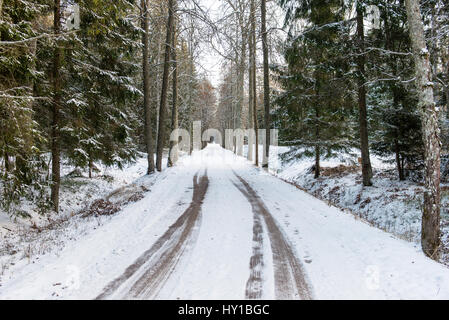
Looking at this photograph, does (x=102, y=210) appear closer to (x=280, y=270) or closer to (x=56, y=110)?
(x=56, y=110)

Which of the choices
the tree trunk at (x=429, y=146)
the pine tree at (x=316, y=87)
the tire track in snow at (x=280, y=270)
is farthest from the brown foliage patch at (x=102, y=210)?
the pine tree at (x=316, y=87)

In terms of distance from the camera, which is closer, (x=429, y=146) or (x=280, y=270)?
(x=280, y=270)

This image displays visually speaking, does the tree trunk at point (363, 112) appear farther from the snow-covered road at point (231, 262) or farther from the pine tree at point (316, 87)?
the snow-covered road at point (231, 262)

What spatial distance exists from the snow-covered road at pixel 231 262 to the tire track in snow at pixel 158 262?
0.01 meters

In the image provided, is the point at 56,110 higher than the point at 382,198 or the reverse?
higher

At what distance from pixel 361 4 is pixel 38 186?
1150 centimetres

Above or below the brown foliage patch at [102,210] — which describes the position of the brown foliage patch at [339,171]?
above

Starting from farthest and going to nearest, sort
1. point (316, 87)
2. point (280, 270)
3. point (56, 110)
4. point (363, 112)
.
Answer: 1. point (316, 87)
2. point (363, 112)
3. point (56, 110)
4. point (280, 270)

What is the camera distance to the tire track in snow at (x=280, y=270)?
123 inches

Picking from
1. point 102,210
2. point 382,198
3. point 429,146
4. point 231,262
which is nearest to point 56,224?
point 102,210

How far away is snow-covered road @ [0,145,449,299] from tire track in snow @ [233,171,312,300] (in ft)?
0.05

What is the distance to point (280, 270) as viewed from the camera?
146 inches

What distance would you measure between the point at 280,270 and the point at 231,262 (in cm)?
74
